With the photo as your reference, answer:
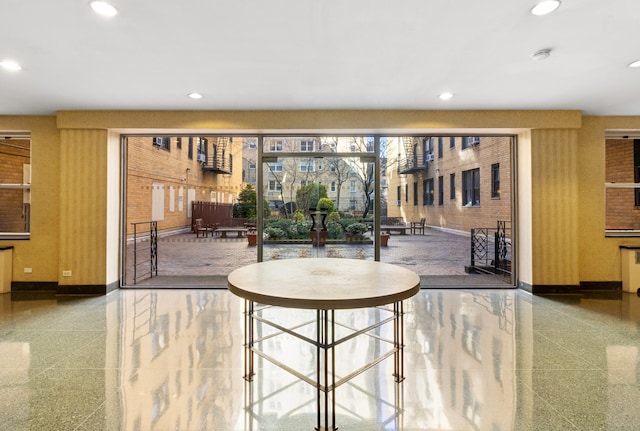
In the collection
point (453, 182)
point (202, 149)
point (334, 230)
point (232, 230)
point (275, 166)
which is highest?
point (202, 149)

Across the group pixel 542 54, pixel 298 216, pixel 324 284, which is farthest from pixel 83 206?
pixel 542 54

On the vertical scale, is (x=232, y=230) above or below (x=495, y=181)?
below

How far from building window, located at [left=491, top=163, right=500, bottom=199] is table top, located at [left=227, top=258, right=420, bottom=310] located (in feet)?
29.8

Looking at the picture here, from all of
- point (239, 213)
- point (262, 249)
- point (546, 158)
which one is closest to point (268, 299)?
point (262, 249)

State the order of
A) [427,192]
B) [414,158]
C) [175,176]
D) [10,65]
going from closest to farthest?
[10,65] → [175,176] → [427,192] → [414,158]

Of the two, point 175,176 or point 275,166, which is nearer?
point 275,166

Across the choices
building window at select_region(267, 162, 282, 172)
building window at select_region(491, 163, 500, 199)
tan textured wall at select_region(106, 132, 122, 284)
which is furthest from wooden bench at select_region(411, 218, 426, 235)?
tan textured wall at select_region(106, 132, 122, 284)

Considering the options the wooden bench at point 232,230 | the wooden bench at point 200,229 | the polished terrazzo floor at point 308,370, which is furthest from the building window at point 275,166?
the wooden bench at point 200,229

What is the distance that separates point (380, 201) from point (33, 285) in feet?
17.7

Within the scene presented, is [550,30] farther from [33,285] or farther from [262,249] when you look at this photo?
[33,285]

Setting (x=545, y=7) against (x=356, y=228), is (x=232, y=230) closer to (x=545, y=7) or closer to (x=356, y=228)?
(x=356, y=228)

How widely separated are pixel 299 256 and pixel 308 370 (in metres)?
2.87

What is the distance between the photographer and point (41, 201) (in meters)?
4.75

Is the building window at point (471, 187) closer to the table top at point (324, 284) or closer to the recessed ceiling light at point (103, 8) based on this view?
the table top at point (324, 284)
